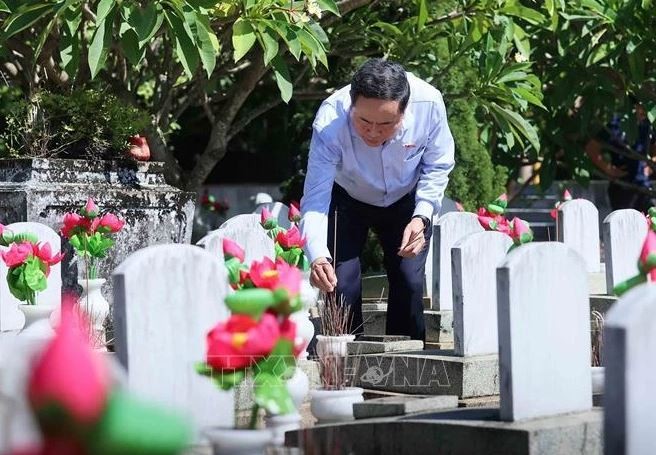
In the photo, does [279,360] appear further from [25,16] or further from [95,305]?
[25,16]

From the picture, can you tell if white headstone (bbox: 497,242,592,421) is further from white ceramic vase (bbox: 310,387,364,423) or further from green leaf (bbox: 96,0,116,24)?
green leaf (bbox: 96,0,116,24)

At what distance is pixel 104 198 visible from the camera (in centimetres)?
703

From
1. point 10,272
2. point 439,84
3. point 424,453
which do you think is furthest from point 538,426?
point 439,84

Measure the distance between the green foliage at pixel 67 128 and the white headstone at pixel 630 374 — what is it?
15.7 ft

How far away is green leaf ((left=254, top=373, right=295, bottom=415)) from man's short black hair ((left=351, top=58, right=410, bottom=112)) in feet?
5.89

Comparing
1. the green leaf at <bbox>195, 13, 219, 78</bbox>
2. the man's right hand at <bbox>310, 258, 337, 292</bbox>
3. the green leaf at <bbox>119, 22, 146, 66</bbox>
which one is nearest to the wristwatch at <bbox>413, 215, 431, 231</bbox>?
Answer: the man's right hand at <bbox>310, 258, 337, 292</bbox>

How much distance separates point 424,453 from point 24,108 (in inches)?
168

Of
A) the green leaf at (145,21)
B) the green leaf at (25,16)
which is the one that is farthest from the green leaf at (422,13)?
the green leaf at (25,16)

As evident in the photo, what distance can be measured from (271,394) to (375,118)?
195cm

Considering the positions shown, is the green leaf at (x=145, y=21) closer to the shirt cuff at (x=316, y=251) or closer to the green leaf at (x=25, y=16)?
the green leaf at (x=25, y=16)

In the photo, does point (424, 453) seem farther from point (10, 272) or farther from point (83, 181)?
point (83, 181)

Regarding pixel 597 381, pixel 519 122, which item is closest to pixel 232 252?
pixel 597 381

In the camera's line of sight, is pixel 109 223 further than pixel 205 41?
No

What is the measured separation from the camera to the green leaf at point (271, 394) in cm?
328
